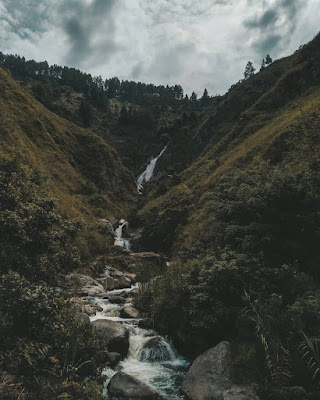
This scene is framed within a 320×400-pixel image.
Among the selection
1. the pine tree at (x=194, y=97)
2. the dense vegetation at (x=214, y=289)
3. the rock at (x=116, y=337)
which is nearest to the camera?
the dense vegetation at (x=214, y=289)

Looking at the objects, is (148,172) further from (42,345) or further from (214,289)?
(42,345)

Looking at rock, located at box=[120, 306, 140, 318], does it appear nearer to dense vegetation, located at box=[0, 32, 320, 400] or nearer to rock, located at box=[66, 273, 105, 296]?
dense vegetation, located at box=[0, 32, 320, 400]

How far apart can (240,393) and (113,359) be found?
17.4ft

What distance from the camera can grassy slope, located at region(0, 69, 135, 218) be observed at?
47344mm

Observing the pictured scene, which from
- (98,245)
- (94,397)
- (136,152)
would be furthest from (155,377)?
(136,152)

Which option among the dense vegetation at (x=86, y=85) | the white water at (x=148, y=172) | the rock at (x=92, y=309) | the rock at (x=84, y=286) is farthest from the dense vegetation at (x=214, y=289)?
the dense vegetation at (x=86, y=85)

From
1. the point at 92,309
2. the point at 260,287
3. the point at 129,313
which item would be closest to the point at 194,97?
the point at 92,309

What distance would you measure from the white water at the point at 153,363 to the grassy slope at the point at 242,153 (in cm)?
1383

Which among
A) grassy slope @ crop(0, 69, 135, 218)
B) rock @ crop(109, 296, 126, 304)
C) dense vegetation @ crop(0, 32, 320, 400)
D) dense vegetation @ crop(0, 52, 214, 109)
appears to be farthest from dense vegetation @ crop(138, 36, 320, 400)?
dense vegetation @ crop(0, 52, 214, 109)

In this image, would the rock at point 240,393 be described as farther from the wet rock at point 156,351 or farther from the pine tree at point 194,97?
the pine tree at point 194,97

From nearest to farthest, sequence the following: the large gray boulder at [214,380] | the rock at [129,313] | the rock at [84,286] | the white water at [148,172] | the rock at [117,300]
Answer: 1. the large gray boulder at [214,380]
2. the rock at [129,313]
3. the rock at [117,300]
4. the rock at [84,286]
5. the white water at [148,172]

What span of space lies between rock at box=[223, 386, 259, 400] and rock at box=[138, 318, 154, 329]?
6734 mm

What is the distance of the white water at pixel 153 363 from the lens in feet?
37.5

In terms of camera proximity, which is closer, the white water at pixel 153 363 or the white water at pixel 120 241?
the white water at pixel 153 363
